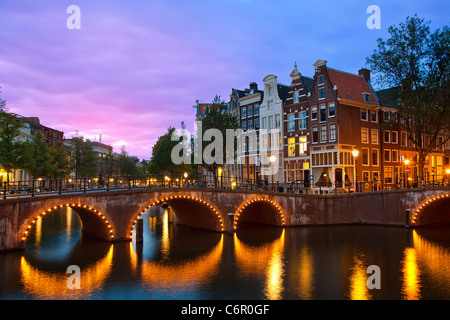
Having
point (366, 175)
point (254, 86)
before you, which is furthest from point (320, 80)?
point (254, 86)

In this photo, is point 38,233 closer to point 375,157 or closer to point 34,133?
point 375,157

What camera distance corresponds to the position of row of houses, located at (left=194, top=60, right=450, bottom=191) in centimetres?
4234

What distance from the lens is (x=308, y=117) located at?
149 ft

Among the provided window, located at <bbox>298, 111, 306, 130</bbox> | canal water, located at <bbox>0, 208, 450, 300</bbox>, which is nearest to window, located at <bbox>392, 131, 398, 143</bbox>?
window, located at <bbox>298, 111, 306, 130</bbox>

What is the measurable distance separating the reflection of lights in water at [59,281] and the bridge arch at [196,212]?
288 inches

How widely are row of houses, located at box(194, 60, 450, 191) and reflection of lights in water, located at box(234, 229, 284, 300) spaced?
13.9m

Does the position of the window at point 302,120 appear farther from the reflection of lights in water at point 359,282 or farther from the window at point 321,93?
the reflection of lights in water at point 359,282

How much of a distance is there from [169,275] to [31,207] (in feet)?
33.4

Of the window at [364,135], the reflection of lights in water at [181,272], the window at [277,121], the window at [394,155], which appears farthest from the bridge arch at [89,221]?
the window at [394,155]

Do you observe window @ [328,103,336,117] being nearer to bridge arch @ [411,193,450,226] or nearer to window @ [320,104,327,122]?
window @ [320,104,327,122]

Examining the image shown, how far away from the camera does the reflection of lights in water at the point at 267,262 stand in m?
16.3
